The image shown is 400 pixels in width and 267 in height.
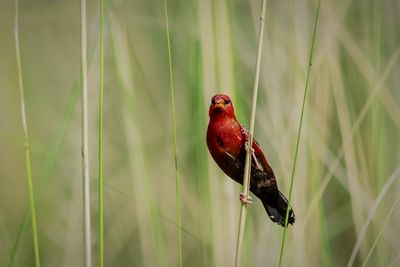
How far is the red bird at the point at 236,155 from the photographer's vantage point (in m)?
0.87

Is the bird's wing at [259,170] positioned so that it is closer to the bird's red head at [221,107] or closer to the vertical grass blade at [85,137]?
the bird's red head at [221,107]

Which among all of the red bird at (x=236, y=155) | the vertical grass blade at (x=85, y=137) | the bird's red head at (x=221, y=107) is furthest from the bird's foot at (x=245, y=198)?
the vertical grass blade at (x=85, y=137)

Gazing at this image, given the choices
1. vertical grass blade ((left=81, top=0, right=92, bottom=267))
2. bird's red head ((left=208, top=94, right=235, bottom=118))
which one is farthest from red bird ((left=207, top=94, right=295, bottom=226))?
vertical grass blade ((left=81, top=0, right=92, bottom=267))

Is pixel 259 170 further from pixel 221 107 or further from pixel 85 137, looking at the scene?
pixel 85 137

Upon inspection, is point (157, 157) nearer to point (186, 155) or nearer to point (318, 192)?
point (186, 155)

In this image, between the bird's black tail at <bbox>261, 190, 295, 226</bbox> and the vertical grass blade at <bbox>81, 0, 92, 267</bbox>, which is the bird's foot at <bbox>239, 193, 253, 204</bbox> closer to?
the bird's black tail at <bbox>261, 190, 295, 226</bbox>

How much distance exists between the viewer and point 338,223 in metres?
0.97

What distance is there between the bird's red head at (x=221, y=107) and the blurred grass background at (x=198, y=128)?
0.03 meters

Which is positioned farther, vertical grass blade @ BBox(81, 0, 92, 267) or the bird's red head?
the bird's red head

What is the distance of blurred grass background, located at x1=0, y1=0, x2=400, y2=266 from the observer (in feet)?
2.91

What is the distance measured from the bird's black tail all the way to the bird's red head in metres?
0.16

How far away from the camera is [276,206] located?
3.01 feet

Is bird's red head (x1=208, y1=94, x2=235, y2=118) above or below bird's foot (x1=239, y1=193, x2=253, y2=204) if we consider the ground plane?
above

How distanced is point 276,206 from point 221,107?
20 centimetres
